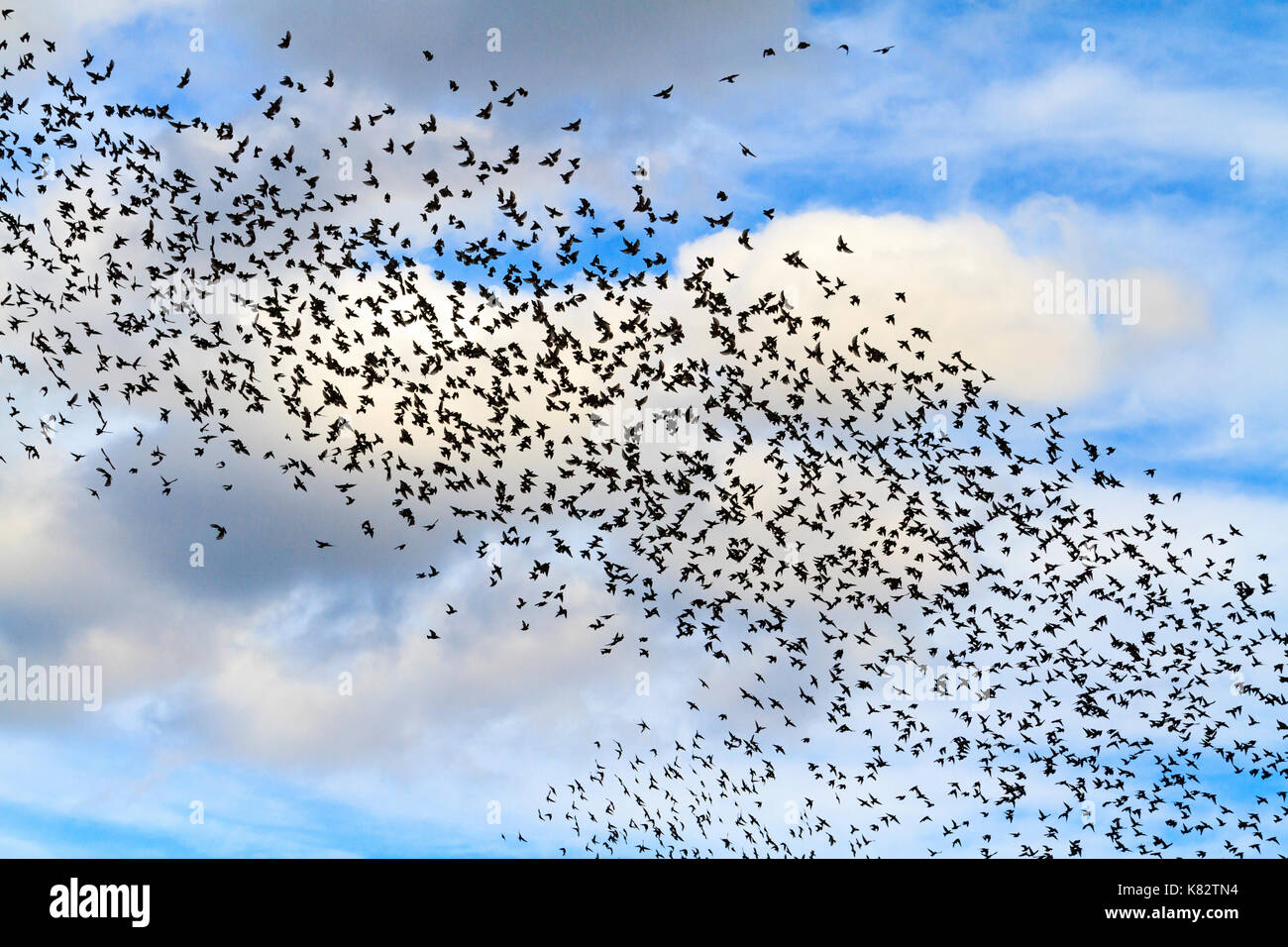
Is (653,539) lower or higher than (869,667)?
higher

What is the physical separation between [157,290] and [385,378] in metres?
6.92

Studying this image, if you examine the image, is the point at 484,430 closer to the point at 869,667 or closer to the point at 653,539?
the point at 653,539

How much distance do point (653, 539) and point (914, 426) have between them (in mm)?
8881

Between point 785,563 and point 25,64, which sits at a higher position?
point 25,64
